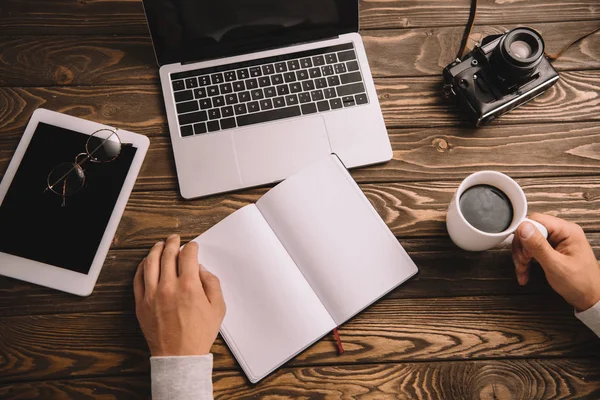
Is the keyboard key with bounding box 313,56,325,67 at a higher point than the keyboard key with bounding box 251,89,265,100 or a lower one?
higher

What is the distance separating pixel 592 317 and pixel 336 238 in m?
0.48

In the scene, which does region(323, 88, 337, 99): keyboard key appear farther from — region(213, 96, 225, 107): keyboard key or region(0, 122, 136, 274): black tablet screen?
region(0, 122, 136, 274): black tablet screen

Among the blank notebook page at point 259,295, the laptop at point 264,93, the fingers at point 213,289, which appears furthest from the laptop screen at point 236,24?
the fingers at point 213,289

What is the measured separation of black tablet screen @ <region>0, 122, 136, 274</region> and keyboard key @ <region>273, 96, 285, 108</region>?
0.31 m

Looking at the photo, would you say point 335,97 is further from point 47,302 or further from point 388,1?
point 47,302

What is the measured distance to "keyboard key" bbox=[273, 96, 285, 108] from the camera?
0.99 metres

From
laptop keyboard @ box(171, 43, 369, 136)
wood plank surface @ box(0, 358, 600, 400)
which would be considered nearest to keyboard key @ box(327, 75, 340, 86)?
laptop keyboard @ box(171, 43, 369, 136)

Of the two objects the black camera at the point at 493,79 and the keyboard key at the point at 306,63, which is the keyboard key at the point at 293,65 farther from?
the black camera at the point at 493,79

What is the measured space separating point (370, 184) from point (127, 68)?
58 cm

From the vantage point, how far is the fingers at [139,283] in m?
0.89

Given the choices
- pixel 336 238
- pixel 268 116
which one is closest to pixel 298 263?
pixel 336 238

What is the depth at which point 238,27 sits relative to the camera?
3.19ft

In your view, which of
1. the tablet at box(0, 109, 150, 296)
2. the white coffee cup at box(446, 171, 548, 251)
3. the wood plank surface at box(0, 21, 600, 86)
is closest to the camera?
the white coffee cup at box(446, 171, 548, 251)

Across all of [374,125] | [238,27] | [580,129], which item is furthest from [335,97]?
[580,129]
